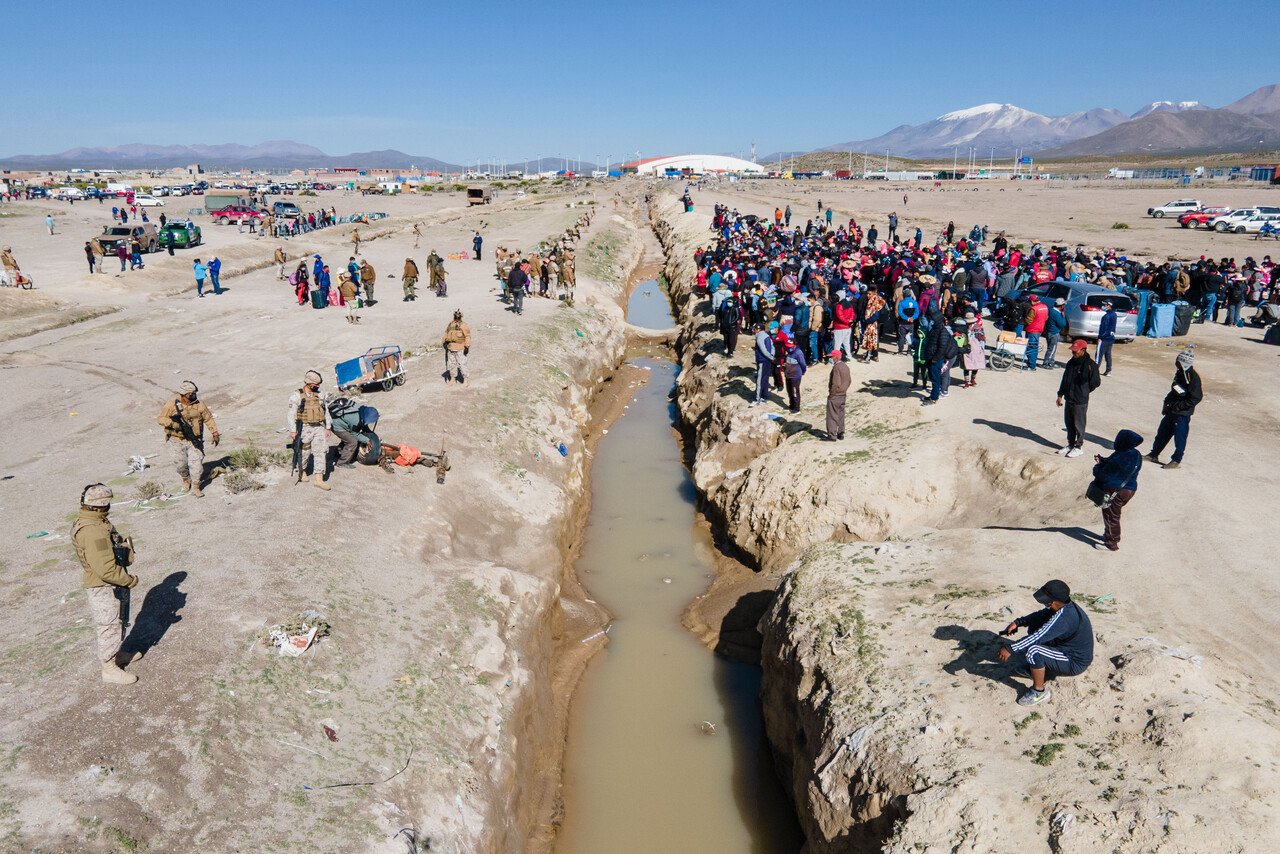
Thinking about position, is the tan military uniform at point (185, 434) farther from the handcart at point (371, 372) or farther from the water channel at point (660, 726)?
the water channel at point (660, 726)

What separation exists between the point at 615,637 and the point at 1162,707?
25.5 ft

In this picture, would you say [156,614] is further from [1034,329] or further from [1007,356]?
[1034,329]

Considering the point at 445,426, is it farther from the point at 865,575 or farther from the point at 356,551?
the point at 865,575

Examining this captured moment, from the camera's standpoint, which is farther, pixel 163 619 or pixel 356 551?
pixel 356 551

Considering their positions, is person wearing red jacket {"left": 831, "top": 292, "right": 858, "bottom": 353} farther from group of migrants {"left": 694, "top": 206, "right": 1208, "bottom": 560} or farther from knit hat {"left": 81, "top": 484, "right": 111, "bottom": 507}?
knit hat {"left": 81, "top": 484, "right": 111, "bottom": 507}

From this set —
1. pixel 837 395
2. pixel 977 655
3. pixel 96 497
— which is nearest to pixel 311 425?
pixel 96 497

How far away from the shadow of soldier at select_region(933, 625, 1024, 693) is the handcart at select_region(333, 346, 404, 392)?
1337cm

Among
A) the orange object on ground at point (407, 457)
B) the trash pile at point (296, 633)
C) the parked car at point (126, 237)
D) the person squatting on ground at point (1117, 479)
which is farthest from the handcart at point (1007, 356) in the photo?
the parked car at point (126, 237)

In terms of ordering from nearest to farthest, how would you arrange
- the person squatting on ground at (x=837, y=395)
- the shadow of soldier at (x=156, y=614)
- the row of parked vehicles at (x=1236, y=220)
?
1. the shadow of soldier at (x=156, y=614)
2. the person squatting on ground at (x=837, y=395)
3. the row of parked vehicles at (x=1236, y=220)

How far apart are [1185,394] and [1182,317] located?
40.9ft

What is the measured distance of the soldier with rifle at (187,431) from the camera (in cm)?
1088

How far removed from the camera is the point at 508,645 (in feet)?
32.7

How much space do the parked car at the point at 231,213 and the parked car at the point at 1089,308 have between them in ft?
199

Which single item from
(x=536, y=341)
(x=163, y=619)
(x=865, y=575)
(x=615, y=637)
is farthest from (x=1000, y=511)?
(x=536, y=341)
